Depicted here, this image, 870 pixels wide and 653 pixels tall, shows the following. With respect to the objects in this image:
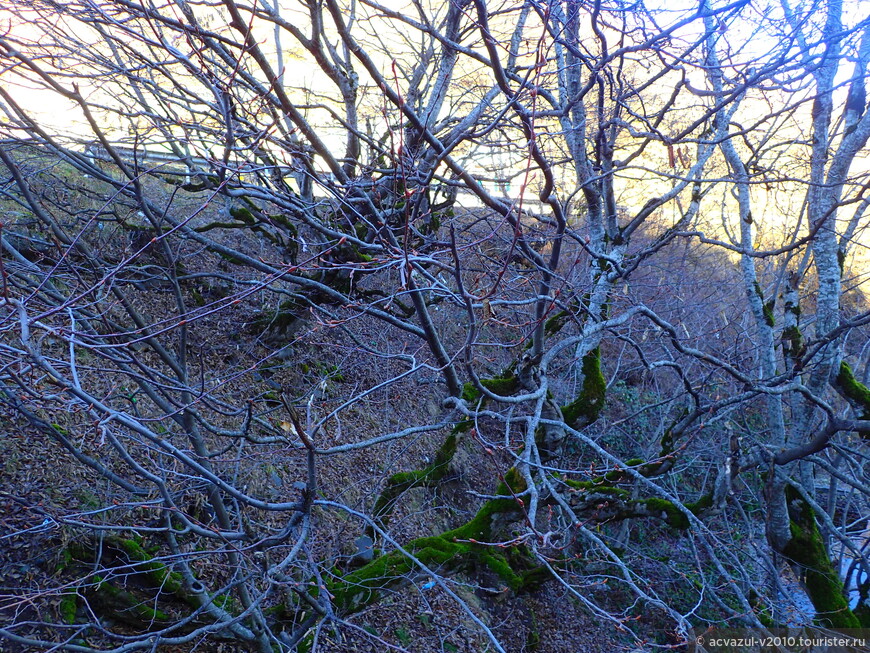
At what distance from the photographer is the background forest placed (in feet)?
9.71

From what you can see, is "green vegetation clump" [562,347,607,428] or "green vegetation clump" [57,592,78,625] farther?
"green vegetation clump" [562,347,607,428]

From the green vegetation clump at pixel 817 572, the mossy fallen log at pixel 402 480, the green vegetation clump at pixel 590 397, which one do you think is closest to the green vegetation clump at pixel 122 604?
the mossy fallen log at pixel 402 480

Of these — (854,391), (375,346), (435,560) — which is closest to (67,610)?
(435,560)

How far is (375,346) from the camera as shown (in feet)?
27.9

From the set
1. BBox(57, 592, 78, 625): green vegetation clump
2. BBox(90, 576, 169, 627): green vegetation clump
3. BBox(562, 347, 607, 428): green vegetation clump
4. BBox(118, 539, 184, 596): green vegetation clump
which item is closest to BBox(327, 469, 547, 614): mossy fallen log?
BBox(562, 347, 607, 428): green vegetation clump

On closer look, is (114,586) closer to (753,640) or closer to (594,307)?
(594,307)

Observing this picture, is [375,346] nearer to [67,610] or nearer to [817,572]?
[67,610]

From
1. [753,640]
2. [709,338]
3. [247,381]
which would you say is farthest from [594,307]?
[709,338]

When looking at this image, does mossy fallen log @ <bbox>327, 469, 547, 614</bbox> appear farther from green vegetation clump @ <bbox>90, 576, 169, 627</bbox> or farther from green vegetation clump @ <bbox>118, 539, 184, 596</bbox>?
green vegetation clump @ <bbox>90, 576, 169, 627</bbox>

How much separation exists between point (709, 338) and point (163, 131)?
902cm

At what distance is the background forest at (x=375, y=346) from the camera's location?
2.96 m

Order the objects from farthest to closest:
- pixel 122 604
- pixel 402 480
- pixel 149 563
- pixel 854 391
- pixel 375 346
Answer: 1. pixel 375 346
2. pixel 402 480
3. pixel 854 391
4. pixel 149 563
5. pixel 122 604

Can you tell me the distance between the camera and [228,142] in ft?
9.85

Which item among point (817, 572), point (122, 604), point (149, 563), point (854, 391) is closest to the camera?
point (122, 604)
